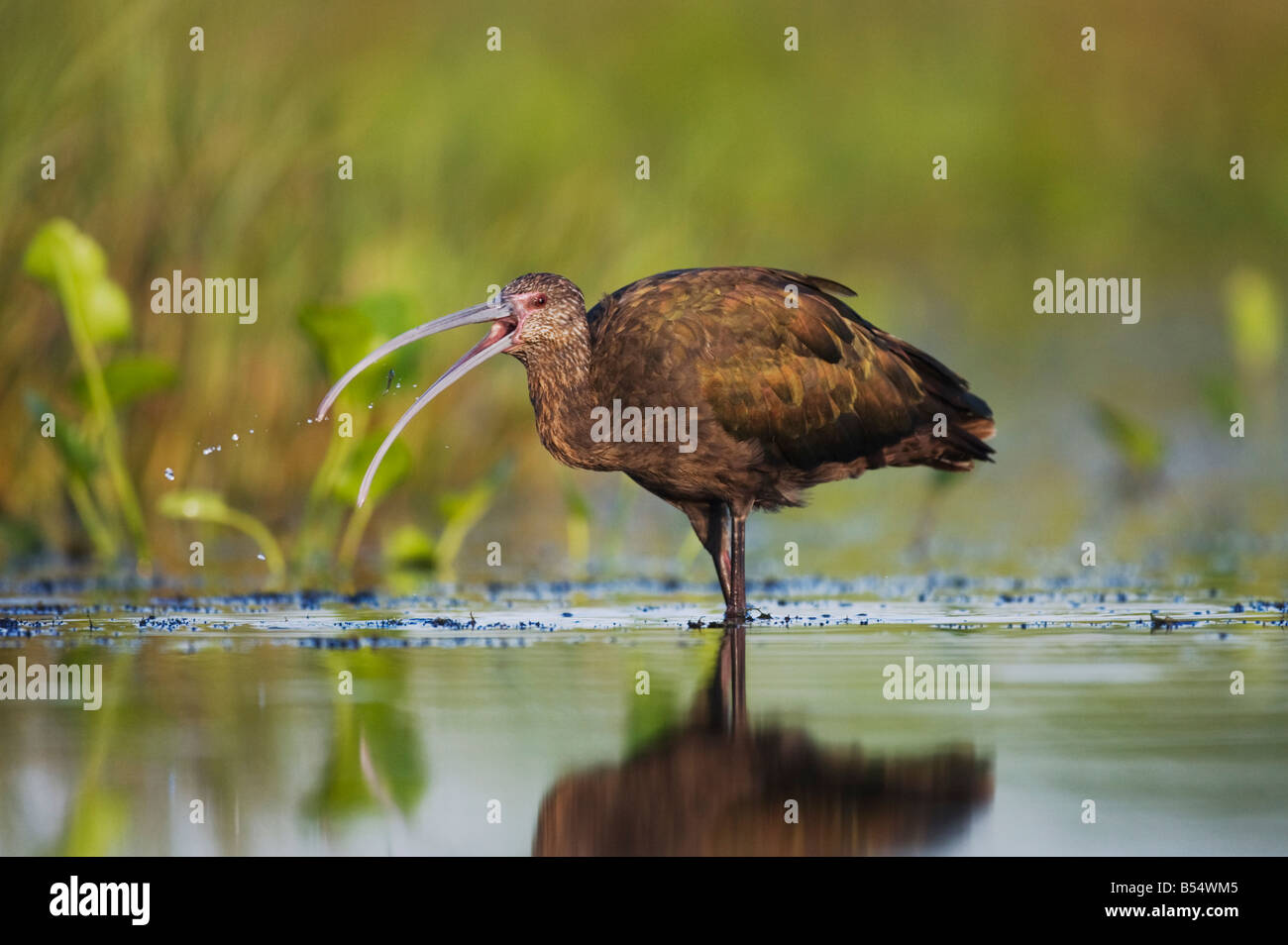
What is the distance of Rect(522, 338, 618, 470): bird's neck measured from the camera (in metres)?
9.55

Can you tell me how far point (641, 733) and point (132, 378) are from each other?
5764 mm

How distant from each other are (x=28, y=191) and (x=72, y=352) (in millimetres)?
935

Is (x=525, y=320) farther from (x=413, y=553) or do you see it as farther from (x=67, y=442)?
(x=67, y=442)

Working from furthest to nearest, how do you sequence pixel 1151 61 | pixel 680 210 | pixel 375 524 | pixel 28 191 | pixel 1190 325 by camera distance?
1. pixel 1151 61
2. pixel 1190 325
3. pixel 680 210
4. pixel 375 524
5. pixel 28 191

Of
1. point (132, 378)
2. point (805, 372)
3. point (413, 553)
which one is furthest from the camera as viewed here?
point (413, 553)

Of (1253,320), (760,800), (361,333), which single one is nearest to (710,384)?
(361,333)

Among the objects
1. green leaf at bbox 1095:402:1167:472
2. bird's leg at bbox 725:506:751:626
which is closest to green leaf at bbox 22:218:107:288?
bird's leg at bbox 725:506:751:626

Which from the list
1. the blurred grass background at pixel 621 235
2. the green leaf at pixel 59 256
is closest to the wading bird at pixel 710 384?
the blurred grass background at pixel 621 235

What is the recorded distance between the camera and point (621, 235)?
14844mm

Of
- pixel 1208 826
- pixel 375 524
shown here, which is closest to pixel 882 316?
pixel 375 524

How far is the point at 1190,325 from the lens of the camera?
19.9 meters
